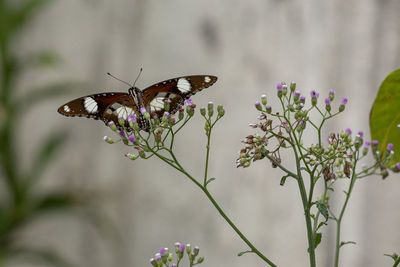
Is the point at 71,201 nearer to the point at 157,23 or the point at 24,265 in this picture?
the point at 24,265

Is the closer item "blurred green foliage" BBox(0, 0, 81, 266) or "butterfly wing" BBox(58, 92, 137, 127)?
"butterfly wing" BBox(58, 92, 137, 127)

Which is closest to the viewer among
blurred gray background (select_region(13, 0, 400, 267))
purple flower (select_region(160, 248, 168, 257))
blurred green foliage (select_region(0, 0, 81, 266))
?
purple flower (select_region(160, 248, 168, 257))

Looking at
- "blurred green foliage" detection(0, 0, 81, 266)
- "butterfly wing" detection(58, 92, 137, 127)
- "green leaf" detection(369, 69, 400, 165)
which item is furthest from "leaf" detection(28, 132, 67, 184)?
"green leaf" detection(369, 69, 400, 165)

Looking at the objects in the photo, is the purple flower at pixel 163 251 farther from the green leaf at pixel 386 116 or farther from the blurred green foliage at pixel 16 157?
the blurred green foliage at pixel 16 157

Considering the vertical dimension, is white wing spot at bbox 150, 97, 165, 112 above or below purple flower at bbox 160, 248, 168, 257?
above

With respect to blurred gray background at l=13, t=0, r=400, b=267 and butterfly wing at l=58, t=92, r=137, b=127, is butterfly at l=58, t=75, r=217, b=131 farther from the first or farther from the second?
blurred gray background at l=13, t=0, r=400, b=267

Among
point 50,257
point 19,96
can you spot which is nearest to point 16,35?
point 19,96

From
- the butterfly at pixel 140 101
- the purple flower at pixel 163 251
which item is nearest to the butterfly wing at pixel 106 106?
the butterfly at pixel 140 101
